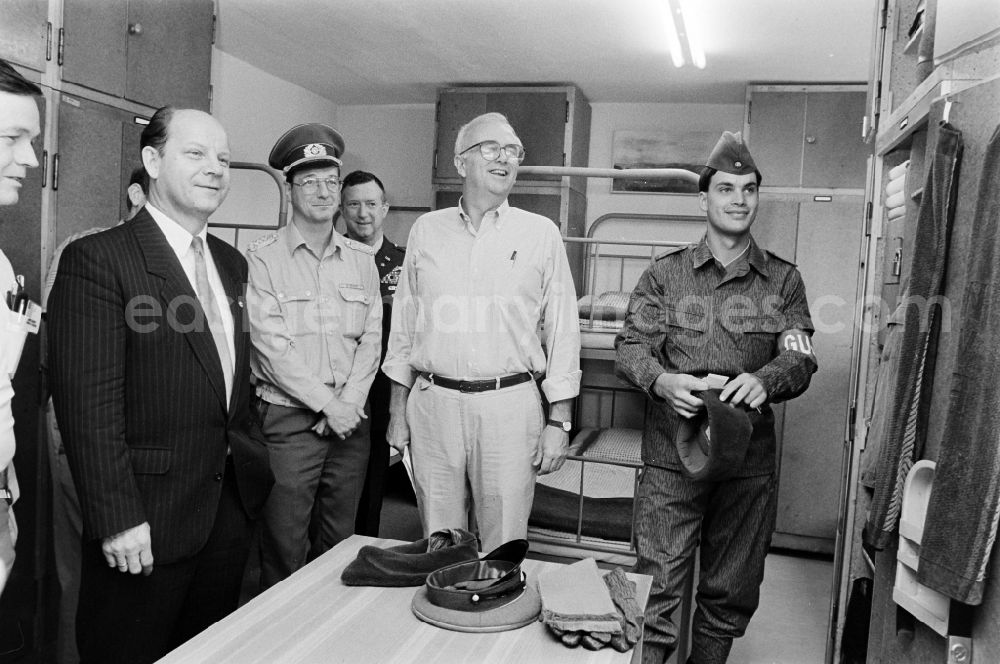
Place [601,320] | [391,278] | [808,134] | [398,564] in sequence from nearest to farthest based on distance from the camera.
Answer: [398,564] → [391,278] → [601,320] → [808,134]

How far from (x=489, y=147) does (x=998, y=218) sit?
4.96ft

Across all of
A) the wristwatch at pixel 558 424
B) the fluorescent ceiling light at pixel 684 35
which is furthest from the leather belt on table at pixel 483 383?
the fluorescent ceiling light at pixel 684 35

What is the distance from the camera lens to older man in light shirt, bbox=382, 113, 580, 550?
233cm

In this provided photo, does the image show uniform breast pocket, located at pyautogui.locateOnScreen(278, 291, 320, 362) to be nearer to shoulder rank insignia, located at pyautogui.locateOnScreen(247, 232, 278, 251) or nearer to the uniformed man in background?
shoulder rank insignia, located at pyautogui.locateOnScreen(247, 232, 278, 251)

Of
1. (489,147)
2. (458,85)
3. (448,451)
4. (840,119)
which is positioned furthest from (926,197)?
(458,85)

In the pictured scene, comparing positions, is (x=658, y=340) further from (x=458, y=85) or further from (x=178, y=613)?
(x=458, y=85)

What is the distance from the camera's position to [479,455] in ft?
7.62

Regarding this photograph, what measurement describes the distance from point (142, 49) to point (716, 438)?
2.83 m

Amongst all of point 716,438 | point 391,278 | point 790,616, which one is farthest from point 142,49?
point 790,616

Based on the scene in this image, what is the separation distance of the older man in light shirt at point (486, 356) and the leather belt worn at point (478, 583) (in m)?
0.71

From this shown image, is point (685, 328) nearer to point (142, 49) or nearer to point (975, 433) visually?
point (975, 433)

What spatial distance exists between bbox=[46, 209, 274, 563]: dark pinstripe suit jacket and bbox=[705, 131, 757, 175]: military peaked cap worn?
5.08 ft

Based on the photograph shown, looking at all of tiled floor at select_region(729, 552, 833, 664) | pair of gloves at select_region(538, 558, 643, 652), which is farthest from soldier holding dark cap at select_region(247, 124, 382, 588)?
tiled floor at select_region(729, 552, 833, 664)

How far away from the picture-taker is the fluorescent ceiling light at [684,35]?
3.90m
